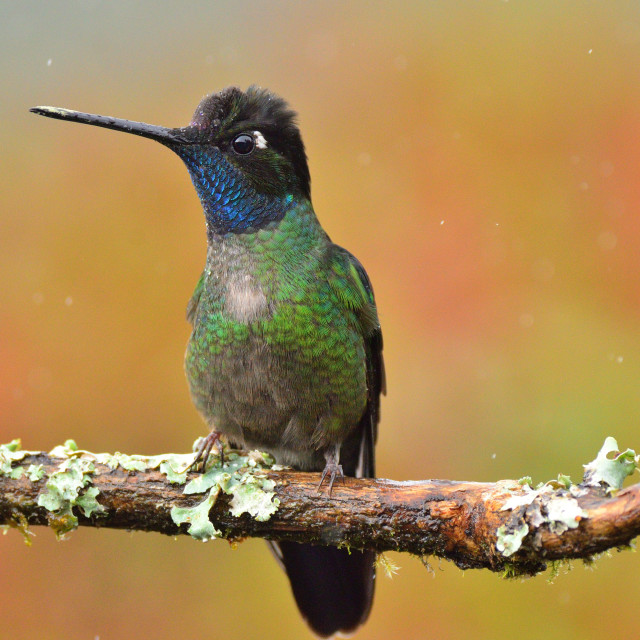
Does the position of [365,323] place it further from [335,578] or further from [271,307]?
[335,578]

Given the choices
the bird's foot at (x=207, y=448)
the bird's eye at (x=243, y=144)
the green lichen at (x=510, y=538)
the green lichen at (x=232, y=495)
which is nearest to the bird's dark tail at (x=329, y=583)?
the bird's foot at (x=207, y=448)

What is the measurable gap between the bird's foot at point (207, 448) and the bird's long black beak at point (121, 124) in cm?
139

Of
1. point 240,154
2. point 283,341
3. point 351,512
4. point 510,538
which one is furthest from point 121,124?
point 510,538

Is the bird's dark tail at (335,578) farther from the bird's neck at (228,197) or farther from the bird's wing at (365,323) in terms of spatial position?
the bird's neck at (228,197)

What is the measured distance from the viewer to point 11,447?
3449 mm

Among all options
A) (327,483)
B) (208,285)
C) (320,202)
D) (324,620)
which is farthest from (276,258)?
(320,202)

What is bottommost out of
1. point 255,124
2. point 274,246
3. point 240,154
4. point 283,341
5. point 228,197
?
point 283,341

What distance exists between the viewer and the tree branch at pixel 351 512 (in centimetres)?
280

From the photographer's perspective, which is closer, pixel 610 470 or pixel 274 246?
pixel 610 470

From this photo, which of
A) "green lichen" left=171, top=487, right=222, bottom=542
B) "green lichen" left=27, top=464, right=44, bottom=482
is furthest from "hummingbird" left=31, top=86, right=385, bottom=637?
"green lichen" left=27, top=464, right=44, bottom=482

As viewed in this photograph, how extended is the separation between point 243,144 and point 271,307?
2.70ft

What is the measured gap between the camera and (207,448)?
369 cm

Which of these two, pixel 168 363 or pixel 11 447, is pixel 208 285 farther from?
pixel 168 363

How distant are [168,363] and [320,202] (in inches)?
64.2
